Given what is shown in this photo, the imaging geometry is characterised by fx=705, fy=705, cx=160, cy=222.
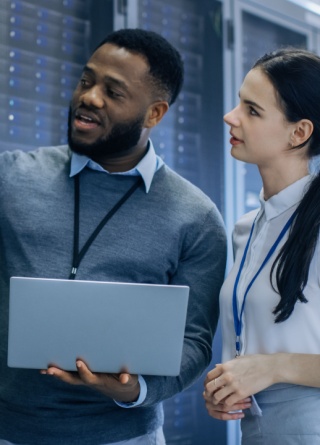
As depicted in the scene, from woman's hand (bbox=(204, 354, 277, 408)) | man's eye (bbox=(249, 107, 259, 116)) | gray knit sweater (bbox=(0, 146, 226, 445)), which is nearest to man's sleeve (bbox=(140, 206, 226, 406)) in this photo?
gray knit sweater (bbox=(0, 146, 226, 445))

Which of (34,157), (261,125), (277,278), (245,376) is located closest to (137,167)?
(34,157)

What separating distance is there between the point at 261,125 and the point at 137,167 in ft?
1.30

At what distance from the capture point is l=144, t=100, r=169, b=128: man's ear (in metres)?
2.03

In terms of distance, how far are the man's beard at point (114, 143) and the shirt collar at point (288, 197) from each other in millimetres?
462

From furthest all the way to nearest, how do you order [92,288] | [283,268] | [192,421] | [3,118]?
[192,421]
[3,118]
[283,268]
[92,288]

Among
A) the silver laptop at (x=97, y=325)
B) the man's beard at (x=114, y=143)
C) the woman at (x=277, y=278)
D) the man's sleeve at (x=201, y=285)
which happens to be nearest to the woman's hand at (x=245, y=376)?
the woman at (x=277, y=278)

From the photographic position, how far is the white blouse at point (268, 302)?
157 centimetres

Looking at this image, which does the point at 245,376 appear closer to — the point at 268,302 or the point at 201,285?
the point at 268,302

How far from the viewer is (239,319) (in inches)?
65.1

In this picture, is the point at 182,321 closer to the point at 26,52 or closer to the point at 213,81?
the point at 26,52

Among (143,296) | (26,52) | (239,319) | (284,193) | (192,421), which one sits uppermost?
(26,52)

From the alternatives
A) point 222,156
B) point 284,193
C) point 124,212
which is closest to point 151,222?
point 124,212

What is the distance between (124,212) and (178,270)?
22 centimetres

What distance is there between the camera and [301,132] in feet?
5.59
